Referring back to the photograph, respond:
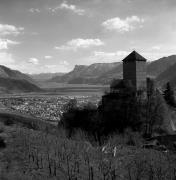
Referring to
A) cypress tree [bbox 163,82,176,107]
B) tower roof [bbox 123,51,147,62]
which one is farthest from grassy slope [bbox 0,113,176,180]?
cypress tree [bbox 163,82,176,107]

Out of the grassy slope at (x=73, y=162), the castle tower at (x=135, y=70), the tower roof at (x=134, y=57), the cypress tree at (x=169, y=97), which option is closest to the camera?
the grassy slope at (x=73, y=162)

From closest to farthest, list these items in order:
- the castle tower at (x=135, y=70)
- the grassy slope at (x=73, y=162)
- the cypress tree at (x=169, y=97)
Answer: the grassy slope at (x=73, y=162)
the castle tower at (x=135, y=70)
the cypress tree at (x=169, y=97)

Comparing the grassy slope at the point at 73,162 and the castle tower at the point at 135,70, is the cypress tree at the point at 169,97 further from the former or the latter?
the grassy slope at the point at 73,162

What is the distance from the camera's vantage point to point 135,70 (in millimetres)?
72875

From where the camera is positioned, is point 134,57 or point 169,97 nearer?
point 134,57

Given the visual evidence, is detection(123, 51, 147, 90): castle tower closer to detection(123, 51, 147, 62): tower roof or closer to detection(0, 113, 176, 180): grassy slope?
detection(123, 51, 147, 62): tower roof

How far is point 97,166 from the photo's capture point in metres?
35.9

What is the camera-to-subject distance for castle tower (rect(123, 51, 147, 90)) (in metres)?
72.4

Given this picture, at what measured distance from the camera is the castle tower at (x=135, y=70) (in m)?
72.4

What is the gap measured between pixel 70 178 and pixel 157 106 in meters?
37.2

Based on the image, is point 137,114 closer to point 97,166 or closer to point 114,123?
point 114,123

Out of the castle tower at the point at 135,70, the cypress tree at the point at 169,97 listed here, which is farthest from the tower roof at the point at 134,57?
the cypress tree at the point at 169,97

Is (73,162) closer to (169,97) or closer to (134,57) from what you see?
(134,57)

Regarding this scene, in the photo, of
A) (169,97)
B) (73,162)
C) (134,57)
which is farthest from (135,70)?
(73,162)
